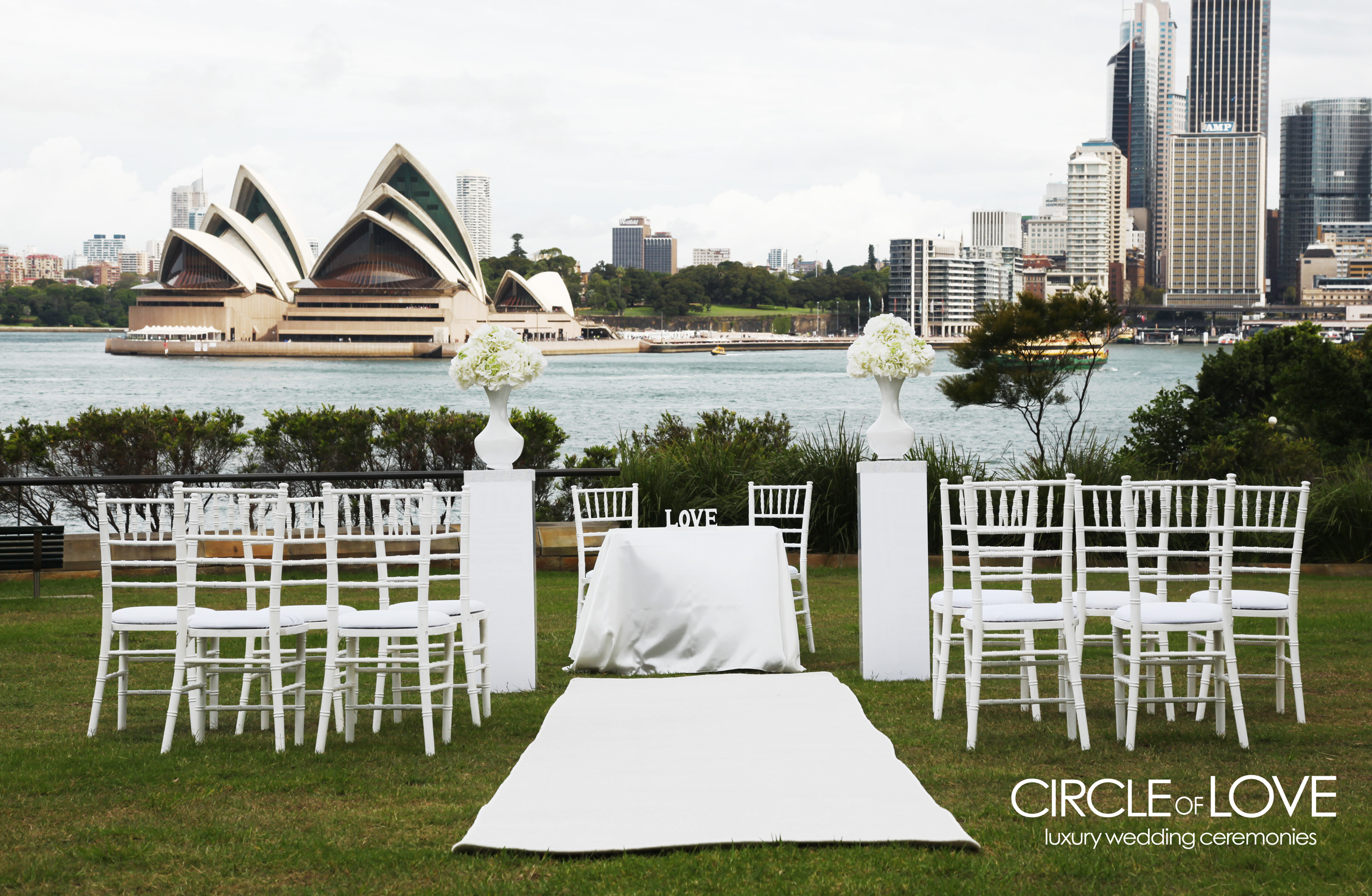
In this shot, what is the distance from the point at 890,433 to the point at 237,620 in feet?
9.88

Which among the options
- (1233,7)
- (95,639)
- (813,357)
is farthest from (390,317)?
(1233,7)

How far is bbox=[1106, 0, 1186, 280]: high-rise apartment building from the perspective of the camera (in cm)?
17525

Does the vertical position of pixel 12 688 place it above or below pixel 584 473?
below

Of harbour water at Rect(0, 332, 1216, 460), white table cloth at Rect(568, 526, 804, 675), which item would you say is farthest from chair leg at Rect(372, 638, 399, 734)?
harbour water at Rect(0, 332, 1216, 460)

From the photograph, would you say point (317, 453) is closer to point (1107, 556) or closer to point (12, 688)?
point (12, 688)

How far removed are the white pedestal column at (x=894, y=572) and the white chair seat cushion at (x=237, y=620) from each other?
259 centimetres

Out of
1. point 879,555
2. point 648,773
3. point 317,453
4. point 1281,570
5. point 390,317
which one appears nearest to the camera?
point 648,773

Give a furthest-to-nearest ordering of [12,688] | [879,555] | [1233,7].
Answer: [1233,7] < [879,555] < [12,688]

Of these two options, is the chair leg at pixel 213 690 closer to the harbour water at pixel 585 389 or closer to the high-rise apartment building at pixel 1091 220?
the harbour water at pixel 585 389

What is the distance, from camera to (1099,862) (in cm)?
283

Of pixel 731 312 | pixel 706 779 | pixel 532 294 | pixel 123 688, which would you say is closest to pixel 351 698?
pixel 123 688

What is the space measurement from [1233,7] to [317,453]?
198 metres

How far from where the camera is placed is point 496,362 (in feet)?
18.0

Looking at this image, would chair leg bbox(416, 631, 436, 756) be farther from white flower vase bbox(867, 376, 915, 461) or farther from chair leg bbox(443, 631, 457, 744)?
white flower vase bbox(867, 376, 915, 461)
